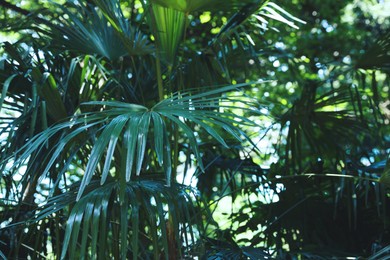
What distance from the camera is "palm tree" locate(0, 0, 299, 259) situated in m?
1.53

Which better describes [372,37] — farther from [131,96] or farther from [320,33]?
[131,96]

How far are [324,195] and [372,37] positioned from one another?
280 cm

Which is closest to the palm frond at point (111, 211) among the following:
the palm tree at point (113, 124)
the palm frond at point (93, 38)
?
the palm tree at point (113, 124)

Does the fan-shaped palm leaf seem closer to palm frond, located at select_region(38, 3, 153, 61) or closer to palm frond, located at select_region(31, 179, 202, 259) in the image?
palm frond, located at select_region(31, 179, 202, 259)

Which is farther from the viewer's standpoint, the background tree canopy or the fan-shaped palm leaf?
the background tree canopy

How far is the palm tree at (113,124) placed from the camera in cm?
153

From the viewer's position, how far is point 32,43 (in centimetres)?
237

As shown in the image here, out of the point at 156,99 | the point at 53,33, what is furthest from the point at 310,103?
the point at 53,33

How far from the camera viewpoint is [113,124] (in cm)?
147

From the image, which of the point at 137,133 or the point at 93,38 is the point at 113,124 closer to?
the point at 137,133

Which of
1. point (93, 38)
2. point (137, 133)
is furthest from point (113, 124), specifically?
point (93, 38)

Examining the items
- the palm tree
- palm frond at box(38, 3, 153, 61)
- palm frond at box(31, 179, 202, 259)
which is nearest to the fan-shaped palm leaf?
the palm tree

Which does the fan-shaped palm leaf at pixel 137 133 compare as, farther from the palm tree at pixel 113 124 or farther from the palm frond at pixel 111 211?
the palm frond at pixel 111 211

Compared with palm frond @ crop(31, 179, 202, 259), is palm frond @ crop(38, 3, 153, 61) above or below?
above
